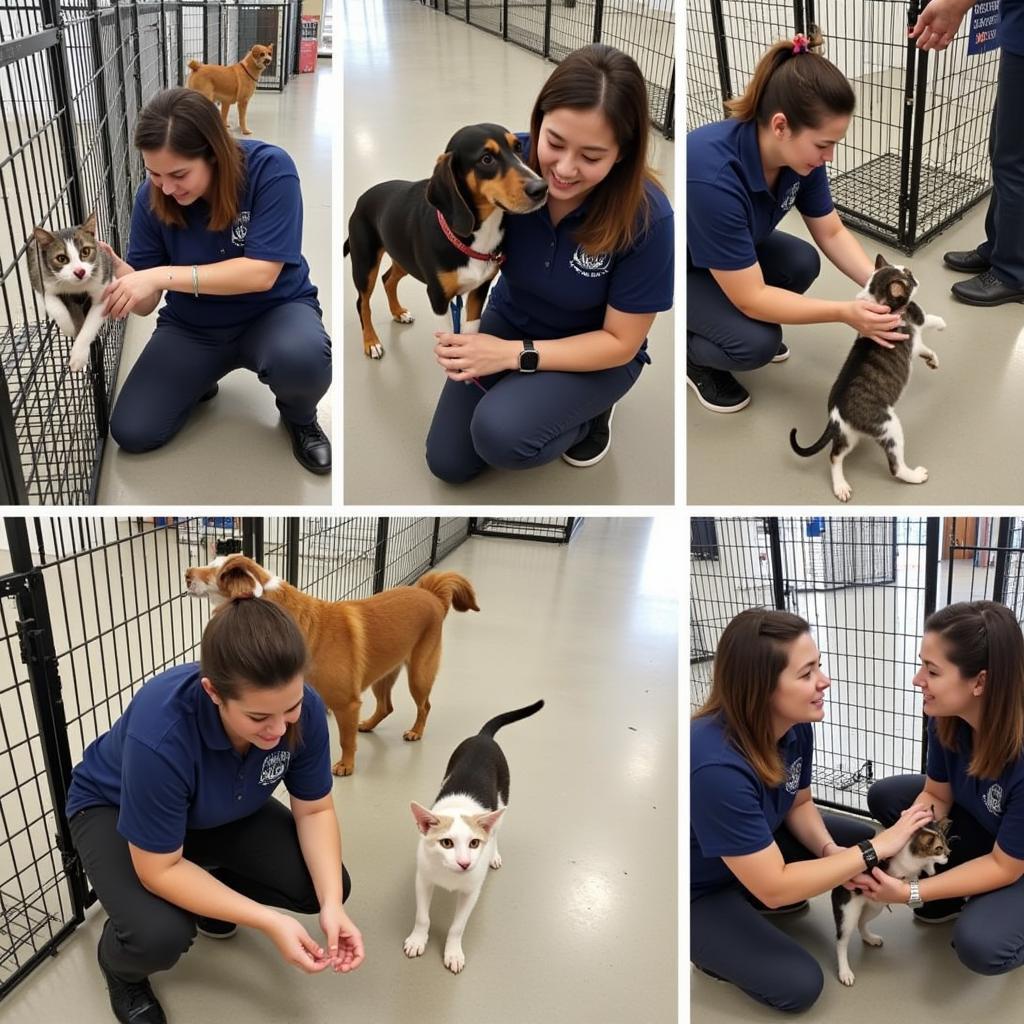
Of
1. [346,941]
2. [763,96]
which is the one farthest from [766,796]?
[763,96]

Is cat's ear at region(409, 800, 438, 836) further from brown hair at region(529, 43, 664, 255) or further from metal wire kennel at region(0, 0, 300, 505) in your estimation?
brown hair at region(529, 43, 664, 255)

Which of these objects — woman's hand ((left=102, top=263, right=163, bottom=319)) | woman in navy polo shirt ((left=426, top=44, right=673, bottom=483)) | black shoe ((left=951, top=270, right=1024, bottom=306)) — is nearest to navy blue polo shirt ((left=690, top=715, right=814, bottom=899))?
woman in navy polo shirt ((left=426, top=44, right=673, bottom=483))

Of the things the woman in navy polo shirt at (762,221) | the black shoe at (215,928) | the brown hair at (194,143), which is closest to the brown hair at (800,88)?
the woman in navy polo shirt at (762,221)

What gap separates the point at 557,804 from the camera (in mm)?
2830

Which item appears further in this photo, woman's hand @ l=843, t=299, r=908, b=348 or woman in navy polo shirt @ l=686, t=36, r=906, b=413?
woman's hand @ l=843, t=299, r=908, b=348

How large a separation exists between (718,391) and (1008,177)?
4.19ft

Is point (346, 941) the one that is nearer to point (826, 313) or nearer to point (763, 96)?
point (826, 313)

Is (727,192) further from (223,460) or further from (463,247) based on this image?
(223,460)

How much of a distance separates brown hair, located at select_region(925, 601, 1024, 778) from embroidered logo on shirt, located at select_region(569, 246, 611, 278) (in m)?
1.15

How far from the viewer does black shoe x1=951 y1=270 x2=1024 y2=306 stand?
3230 millimetres

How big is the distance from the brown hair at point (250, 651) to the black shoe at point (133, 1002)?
746mm

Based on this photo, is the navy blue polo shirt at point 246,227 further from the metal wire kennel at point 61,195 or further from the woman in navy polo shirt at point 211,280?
the metal wire kennel at point 61,195

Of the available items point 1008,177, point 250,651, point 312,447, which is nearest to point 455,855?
point 250,651

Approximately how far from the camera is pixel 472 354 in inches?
90.0
